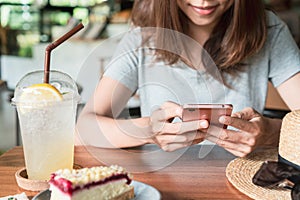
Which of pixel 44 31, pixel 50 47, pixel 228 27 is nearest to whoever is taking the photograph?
pixel 50 47

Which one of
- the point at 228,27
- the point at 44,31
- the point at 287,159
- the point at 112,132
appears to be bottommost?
the point at 44,31

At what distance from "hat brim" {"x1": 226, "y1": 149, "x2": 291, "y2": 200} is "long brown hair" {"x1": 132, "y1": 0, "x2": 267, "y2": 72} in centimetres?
41

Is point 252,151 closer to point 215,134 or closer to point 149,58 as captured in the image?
point 215,134

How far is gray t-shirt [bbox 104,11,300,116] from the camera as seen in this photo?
1611 millimetres

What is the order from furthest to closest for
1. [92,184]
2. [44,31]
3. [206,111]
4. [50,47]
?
[44,31] → [206,111] → [50,47] → [92,184]

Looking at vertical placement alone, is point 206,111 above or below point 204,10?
below

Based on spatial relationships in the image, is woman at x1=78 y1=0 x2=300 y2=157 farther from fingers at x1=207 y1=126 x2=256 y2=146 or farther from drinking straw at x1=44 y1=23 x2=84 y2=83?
drinking straw at x1=44 y1=23 x2=84 y2=83

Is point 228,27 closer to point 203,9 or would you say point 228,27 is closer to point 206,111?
point 203,9

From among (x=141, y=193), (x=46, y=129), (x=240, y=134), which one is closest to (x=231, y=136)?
(x=240, y=134)

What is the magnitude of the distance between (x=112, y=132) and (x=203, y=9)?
1.44 feet

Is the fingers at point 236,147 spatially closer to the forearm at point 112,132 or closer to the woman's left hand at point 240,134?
the woman's left hand at point 240,134

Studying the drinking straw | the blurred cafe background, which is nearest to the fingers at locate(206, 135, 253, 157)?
the drinking straw

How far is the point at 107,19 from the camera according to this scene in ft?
15.9

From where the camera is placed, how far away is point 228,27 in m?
1.58
